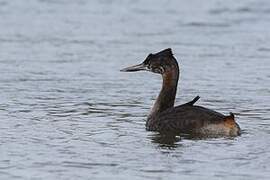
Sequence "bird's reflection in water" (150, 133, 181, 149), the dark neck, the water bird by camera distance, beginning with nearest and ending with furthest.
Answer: "bird's reflection in water" (150, 133, 181, 149) < the water bird < the dark neck

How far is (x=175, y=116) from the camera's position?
11.7 meters

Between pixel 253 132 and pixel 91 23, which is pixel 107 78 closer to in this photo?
pixel 253 132

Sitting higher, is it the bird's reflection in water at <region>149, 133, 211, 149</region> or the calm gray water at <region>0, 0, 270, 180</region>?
the calm gray water at <region>0, 0, 270, 180</region>

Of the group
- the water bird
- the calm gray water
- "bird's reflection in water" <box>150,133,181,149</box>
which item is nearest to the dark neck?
the water bird

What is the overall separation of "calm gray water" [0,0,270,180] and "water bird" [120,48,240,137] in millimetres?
171

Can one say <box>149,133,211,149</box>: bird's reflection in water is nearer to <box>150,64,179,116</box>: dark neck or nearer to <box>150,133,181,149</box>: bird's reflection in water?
<box>150,133,181,149</box>: bird's reflection in water

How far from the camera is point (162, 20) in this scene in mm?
23547

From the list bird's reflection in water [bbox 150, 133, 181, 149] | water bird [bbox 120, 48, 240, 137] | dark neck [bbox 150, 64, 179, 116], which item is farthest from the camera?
dark neck [bbox 150, 64, 179, 116]

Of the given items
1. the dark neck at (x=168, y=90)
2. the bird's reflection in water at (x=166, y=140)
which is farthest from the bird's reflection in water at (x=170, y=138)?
the dark neck at (x=168, y=90)

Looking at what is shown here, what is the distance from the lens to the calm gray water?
32.5 feet

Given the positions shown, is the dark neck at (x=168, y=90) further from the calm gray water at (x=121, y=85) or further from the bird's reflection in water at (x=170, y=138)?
the bird's reflection in water at (x=170, y=138)

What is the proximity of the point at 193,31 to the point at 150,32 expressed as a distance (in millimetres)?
904

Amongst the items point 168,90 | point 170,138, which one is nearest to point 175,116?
point 170,138

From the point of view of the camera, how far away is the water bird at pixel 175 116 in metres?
11.4
